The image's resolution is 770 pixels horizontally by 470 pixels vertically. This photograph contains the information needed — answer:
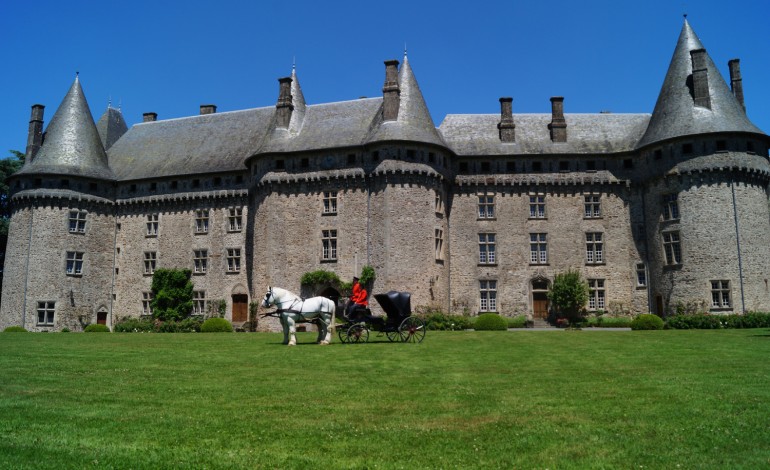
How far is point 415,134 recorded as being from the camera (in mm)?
39156

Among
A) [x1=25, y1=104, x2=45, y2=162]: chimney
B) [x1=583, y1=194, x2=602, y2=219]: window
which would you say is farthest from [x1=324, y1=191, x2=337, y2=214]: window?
[x1=25, y1=104, x2=45, y2=162]: chimney

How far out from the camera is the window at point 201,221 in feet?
148

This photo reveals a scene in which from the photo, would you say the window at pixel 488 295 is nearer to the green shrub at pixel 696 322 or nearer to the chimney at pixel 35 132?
the green shrub at pixel 696 322

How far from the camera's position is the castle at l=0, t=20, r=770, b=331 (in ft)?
124

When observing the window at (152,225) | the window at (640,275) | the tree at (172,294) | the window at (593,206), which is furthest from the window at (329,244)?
the window at (640,275)

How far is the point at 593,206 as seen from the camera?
42.2 meters

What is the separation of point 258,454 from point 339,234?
3245 cm

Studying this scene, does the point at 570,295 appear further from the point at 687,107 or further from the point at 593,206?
the point at 687,107

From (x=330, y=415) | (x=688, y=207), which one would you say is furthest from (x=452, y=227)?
(x=330, y=415)

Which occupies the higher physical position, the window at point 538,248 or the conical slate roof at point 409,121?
the conical slate roof at point 409,121

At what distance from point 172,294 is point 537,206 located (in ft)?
86.3

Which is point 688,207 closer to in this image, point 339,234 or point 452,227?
point 452,227

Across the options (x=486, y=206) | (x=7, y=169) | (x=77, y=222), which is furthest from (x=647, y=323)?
(x=7, y=169)

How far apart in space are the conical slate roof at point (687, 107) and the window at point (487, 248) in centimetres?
1161
